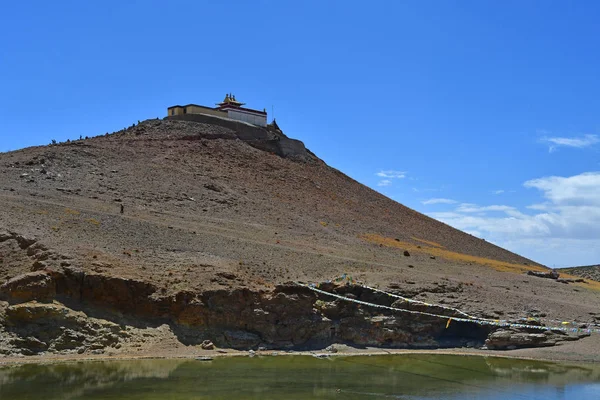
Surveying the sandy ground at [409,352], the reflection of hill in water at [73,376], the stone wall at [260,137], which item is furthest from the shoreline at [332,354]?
the stone wall at [260,137]

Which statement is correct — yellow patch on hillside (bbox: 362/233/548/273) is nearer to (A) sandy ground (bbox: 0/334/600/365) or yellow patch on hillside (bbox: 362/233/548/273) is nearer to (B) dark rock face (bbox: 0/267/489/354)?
(B) dark rock face (bbox: 0/267/489/354)

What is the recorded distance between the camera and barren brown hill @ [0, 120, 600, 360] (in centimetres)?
2425

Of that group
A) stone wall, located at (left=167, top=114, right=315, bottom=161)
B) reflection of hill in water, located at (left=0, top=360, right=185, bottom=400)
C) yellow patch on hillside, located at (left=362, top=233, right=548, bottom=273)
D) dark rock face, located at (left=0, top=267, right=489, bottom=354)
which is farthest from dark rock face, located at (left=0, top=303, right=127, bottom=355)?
stone wall, located at (left=167, top=114, right=315, bottom=161)

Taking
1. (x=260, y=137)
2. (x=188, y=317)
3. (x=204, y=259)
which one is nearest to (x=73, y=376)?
(x=188, y=317)

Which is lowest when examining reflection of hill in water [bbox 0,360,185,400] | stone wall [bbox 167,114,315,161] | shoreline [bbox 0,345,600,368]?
reflection of hill in water [bbox 0,360,185,400]

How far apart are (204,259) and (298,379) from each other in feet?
31.8

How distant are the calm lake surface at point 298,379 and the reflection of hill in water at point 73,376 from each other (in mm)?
24

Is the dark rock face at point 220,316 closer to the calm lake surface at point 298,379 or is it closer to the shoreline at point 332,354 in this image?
the shoreline at point 332,354

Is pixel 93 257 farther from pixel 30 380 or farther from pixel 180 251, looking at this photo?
pixel 30 380

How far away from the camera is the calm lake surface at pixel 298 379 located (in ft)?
60.6

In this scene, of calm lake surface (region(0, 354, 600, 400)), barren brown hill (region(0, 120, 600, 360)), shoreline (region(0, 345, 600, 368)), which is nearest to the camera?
calm lake surface (region(0, 354, 600, 400))

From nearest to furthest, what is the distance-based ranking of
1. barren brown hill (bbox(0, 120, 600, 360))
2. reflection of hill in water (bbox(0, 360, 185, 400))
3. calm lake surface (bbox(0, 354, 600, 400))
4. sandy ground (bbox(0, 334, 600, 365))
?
reflection of hill in water (bbox(0, 360, 185, 400)), calm lake surface (bbox(0, 354, 600, 400)), sandy ground (bbox(0, 334, 600, 365)), barren brown hill (bbox(0, 120, 600, 360))

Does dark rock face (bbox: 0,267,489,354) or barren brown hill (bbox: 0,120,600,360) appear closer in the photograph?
dark rock face (bbox: 0,267,489,354)

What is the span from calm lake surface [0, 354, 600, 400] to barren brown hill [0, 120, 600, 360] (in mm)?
2168
